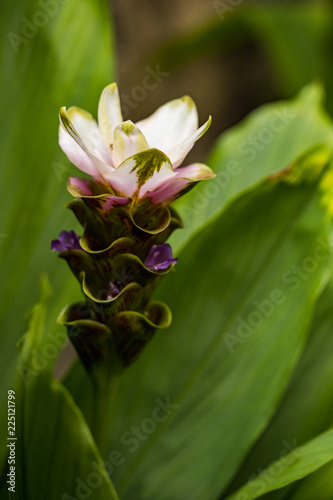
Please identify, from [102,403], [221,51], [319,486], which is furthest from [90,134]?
[221,51]

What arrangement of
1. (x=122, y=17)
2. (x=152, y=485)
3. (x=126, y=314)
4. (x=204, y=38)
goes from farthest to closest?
(x=122, y=17) → (x=204, y=38) → (x=152, y=485) → (x=126, y=314)

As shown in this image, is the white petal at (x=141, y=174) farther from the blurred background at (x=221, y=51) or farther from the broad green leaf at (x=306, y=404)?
the blurred background at (x=221, y=51)

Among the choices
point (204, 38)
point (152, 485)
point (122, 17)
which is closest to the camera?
point (152, 485)

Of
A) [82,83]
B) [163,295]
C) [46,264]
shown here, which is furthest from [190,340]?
[82,83]

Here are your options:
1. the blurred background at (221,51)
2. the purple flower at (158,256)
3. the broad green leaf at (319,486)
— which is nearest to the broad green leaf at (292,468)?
the broad green leaf at (319,486)

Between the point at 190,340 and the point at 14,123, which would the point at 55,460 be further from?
the point at 14,123
